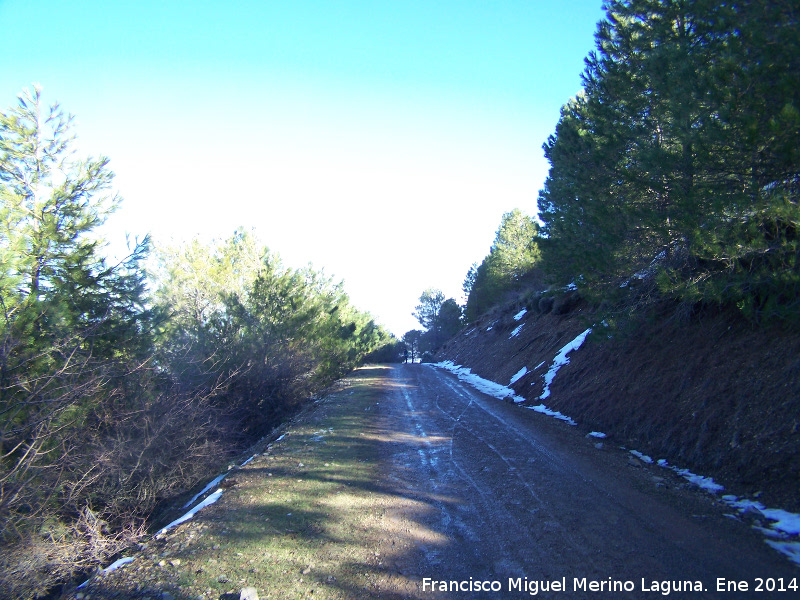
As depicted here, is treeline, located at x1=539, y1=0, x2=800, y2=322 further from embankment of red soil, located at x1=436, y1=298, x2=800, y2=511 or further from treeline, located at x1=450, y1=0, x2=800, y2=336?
embankment of red soil, located at x1=436, y1=298, x2=800, y2=511

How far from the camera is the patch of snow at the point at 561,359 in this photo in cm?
1488

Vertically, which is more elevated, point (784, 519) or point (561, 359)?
point (561, 359)

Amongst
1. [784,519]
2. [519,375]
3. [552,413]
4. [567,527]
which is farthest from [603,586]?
[519,375]

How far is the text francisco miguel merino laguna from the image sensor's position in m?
3.79

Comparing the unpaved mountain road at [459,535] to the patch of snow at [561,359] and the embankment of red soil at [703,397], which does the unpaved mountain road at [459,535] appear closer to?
the embankment of red soil at [703,397]

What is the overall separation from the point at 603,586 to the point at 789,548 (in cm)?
209

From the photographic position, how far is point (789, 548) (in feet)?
14.5

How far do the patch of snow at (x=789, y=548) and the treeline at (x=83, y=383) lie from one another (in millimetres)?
6966

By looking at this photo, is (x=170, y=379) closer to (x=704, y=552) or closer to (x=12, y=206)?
(x=12, y=206)

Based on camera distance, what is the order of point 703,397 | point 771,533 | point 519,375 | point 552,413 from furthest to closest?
point 519,375 < point 552,413 < point 703,397 < point 771,533

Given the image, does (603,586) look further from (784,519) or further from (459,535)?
(784,519)

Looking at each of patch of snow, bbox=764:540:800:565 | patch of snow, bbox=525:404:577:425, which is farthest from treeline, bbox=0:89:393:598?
patch of snow, bbox=525:404:577:425

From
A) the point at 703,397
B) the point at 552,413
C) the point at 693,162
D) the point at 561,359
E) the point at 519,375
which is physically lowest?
the point at 552,413

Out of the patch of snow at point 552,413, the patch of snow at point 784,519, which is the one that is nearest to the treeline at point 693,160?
the patch of snow at point 784,519
